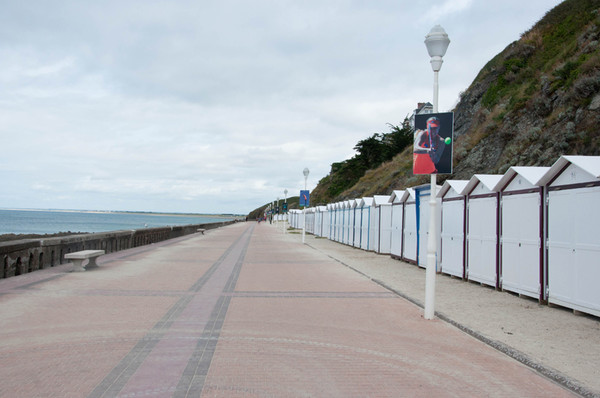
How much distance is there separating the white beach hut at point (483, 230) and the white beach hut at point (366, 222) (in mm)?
10898

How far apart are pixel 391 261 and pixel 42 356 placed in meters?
14.7

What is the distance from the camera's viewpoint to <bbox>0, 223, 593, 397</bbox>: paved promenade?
4.82 metres

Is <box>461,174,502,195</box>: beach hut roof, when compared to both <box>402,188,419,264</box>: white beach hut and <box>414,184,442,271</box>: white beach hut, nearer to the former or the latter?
<box>414,184,442,271</box>: white beach hut

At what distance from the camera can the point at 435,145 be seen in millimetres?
8344

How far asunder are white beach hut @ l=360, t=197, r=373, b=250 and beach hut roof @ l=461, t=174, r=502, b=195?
10.6 meters

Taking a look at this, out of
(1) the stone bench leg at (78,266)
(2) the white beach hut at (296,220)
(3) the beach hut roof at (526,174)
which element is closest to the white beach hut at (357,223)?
(3) the beach hut roof at (526,174)

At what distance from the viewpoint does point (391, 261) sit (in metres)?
18.9

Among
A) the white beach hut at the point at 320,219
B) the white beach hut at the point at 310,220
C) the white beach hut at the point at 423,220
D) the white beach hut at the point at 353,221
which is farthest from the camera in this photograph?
the white beach hut at the point at 310,220

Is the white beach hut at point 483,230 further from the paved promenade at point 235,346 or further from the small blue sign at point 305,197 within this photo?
the small blue sign at point 305,197

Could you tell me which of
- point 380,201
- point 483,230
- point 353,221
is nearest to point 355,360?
point 483,230

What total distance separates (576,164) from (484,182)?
3539 mm

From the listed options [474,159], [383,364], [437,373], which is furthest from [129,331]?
[474,159]

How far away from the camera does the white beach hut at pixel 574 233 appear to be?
26.5ft

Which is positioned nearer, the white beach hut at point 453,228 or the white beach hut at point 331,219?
the white beach hut at point 453,228
